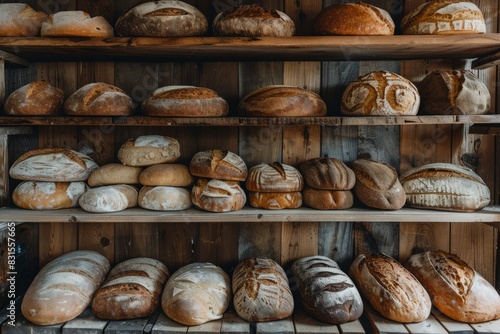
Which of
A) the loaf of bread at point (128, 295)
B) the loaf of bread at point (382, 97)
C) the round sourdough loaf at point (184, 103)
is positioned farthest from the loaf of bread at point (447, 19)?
the loaf of bread at point (128, 295)

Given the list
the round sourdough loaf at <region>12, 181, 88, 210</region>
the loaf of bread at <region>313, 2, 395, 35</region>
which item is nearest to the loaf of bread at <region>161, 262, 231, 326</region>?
the round sourdough loaf at <region>12, 181, 88, 210</region>

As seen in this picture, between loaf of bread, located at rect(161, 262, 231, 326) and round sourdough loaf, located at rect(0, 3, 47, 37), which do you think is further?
round sourdough loaf, located at rect(0, 3, 47, 37)

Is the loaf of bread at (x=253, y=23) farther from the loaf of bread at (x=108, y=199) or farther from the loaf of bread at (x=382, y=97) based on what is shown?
the loaf of bread at (x=108, y=199)

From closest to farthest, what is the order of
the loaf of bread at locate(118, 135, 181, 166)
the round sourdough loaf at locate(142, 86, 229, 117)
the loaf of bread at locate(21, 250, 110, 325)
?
the loaf of bread at locate(21, 250, 110, 325) → the round sourdough loaf at locate(142, 86, 229, 117) → the loaf of bread at locate(118, 135, 181, 166)

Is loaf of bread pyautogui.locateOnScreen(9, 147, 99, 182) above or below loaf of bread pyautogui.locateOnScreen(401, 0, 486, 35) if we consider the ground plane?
below

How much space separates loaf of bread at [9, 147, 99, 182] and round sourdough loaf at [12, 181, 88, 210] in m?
0.03

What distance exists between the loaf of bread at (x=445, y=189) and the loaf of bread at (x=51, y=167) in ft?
4.99

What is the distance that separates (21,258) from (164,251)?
2.32 feet

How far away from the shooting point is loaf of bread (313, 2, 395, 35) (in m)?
1.69

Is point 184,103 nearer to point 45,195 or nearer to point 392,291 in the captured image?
point 45,195

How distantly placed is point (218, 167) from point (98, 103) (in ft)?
1.95

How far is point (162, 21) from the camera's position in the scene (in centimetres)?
170

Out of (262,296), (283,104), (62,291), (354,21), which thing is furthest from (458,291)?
(62,291)

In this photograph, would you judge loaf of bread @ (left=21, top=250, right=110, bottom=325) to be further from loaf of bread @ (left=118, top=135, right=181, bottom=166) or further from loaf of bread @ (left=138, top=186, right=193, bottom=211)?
loaf of bread @ (left=118, top=135, right=181, bottom=166)
